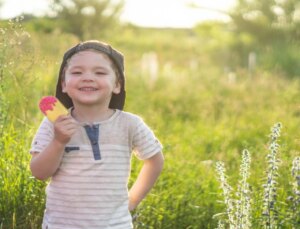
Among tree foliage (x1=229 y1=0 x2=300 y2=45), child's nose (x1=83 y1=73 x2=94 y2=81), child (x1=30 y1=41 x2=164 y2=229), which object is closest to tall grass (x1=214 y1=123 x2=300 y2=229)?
child (x1=30 y1=41 x2=164 y2=229)

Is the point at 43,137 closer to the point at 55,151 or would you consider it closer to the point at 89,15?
the point at 55,151

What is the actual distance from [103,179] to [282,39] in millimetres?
19615

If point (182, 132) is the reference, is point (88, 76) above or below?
above

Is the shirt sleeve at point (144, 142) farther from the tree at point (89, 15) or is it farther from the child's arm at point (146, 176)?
the tree at point (89, 15)

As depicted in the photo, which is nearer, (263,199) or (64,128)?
(64,128)

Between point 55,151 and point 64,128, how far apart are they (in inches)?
4.6

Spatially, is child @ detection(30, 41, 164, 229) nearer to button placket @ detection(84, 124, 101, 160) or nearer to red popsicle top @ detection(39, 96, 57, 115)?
button placket @ detection(84, 124, 101, 160)

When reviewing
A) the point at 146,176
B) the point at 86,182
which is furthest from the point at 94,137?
the point at 146,176

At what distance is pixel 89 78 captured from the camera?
10.3 feet

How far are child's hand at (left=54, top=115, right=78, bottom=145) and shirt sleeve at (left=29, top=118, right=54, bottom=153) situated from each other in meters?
0.16

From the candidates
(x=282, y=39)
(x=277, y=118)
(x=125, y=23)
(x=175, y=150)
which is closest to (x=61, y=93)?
(x=175, y=150)

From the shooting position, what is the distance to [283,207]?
4617 mm

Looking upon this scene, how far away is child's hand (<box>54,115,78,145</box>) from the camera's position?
2895 mm

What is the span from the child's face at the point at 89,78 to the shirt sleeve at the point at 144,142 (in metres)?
0.20
